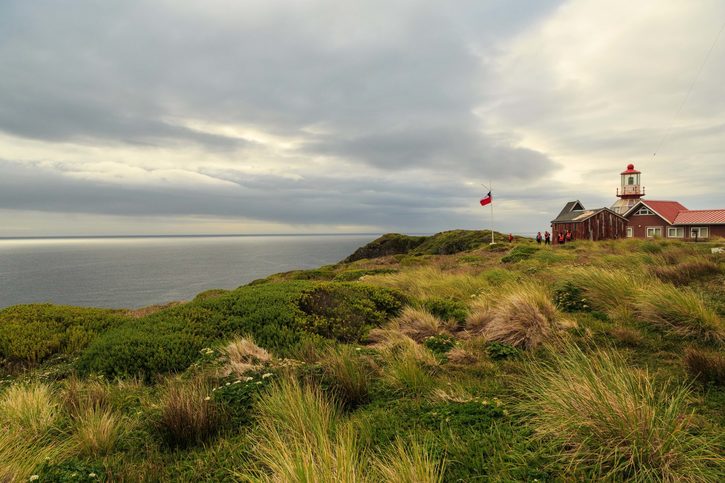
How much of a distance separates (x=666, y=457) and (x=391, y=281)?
496 inches

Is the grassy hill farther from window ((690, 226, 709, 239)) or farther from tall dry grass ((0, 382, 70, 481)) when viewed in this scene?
window ((690, 226, 709, 239))

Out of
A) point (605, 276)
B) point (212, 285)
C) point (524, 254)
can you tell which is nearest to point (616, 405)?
point (605, 276)

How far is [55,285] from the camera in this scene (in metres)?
75.2

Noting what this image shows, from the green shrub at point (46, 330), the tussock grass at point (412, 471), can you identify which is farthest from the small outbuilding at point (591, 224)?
the tussock grass at point (412, 471)

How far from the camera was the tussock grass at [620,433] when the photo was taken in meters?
2.73

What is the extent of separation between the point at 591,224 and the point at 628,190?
19.3 m

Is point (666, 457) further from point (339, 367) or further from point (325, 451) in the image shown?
point (339, 367)

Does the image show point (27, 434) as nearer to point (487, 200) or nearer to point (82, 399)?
point (82, 399)

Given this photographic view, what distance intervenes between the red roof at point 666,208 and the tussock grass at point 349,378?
196 ft

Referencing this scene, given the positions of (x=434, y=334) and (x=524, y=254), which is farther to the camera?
(x=524, y=254)

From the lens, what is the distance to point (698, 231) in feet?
154

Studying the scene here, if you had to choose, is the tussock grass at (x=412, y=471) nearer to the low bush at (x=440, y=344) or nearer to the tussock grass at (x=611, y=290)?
the low bush at (x=440, y=344)

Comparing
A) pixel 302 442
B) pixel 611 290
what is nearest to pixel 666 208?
pixel 611 290

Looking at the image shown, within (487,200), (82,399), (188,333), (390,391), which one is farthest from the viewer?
(487,200)
